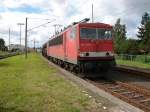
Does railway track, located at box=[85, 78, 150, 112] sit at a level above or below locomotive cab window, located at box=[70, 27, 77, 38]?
below

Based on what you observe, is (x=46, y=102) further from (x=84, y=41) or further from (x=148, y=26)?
(x=148, y=26)

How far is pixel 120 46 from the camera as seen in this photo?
8606 cm

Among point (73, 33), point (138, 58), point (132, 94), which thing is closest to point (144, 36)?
point (138, 58)

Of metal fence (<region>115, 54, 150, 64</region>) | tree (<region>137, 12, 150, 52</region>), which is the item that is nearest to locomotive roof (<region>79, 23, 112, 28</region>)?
metal fence (<region>115, 54, 150, 64</region>)

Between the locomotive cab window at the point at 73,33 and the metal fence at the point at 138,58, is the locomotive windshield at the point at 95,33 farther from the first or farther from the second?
the metal fence at the point at 138,58

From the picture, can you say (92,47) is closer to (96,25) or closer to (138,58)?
(96,25)

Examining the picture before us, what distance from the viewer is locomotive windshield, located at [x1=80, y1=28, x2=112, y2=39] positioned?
69.3 ft

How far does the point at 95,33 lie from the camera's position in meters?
21.4

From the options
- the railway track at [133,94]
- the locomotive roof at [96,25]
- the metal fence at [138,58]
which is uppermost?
the locomotive roof at [96,25]

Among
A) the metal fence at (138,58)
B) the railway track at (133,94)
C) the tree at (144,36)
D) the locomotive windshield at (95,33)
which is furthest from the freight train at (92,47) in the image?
the tree at (144,36)

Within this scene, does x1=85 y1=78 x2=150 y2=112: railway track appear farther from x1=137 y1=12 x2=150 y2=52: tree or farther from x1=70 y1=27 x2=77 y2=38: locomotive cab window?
x1=137 y1=12 x2=150 y2=52: tree

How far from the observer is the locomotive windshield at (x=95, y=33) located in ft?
69.3

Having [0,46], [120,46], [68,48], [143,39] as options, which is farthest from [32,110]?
[0,46]

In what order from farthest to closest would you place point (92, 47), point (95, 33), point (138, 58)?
point (138, 58) → point (95, 33) → point (92, 47)
